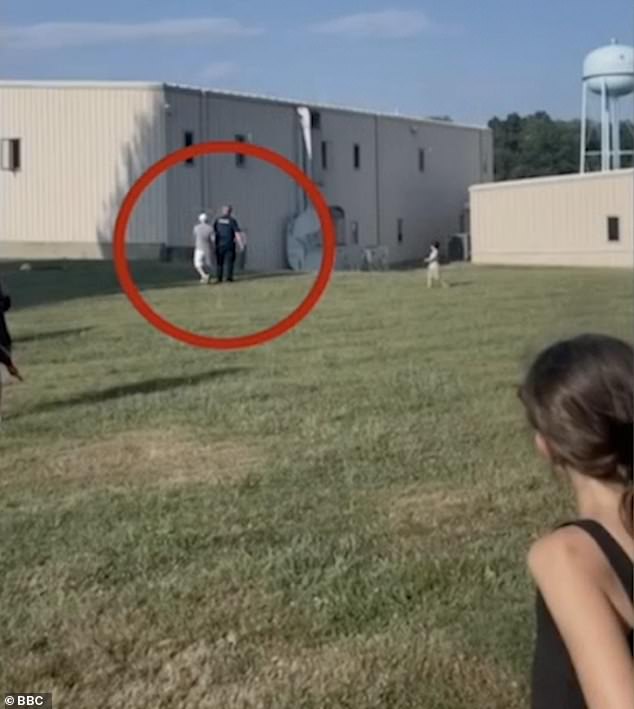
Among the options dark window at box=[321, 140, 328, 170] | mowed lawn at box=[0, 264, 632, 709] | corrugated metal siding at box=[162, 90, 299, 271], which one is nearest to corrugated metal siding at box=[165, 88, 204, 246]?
corrugated metal siding at box=[162, 90, 299, 271]

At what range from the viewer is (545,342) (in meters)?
2.13

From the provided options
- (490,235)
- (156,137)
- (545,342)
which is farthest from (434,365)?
(490,235)

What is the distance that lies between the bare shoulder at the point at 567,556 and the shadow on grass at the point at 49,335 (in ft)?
32.2

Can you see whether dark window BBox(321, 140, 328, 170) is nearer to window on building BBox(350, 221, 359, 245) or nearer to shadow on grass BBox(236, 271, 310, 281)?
window on building BBox(350, 221, 359, 245)

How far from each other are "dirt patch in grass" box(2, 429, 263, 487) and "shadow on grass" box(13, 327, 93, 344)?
432cm

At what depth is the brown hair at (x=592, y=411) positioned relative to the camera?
1.91 metres

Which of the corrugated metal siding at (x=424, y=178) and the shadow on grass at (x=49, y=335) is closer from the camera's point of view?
the shadow on grass at (x=49, y=335)

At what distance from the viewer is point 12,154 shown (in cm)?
1148

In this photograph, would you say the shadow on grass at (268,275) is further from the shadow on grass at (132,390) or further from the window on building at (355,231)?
the window on building at (355,231)

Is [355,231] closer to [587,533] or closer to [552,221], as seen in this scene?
[552,221]

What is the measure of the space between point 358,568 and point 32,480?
1896 mm

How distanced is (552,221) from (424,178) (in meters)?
5.93

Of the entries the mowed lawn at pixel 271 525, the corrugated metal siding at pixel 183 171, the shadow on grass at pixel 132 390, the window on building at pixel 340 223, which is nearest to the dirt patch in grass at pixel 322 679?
the mowed lawn at pixel 271 525

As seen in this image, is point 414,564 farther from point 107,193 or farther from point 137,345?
point 107,193
